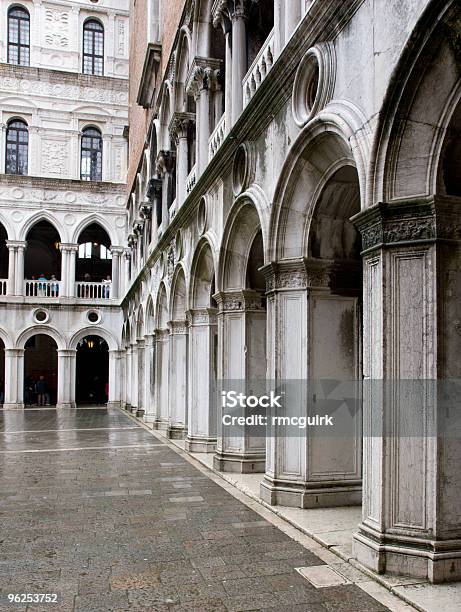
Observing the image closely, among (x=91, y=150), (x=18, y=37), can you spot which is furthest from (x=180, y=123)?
(x=18, y=37)

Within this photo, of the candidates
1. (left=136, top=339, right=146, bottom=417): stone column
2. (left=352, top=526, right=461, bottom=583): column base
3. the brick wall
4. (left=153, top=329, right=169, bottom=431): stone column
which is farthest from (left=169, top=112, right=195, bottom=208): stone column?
(left=352, top=526, right=461, bottom=583): column base

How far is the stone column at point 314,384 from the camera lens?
7891 millimetres

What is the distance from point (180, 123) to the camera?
50.3 feet

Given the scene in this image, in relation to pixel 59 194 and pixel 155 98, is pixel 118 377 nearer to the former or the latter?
pixel 59 194

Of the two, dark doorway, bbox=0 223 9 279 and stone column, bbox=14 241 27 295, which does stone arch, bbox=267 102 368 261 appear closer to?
stone column, bbox=14 241 27 295

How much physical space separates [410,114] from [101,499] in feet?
20.3

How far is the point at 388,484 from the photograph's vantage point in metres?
5.46

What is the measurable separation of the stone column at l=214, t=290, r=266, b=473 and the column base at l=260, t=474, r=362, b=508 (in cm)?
251

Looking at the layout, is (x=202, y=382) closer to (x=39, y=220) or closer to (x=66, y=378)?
(x=66, y=378)

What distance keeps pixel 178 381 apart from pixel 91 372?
22678 mm

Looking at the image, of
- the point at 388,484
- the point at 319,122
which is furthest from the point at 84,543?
the point at 319,122

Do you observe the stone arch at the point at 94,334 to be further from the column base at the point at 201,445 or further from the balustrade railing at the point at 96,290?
the column base at the point at 201,445

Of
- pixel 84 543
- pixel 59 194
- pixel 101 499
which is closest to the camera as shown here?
pixel 84 543

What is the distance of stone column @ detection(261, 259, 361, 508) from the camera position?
25.9 feet
